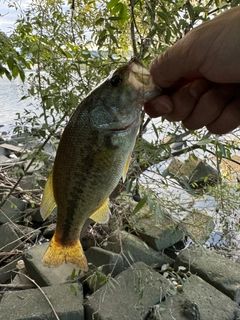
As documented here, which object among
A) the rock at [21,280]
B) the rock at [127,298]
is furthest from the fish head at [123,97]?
the rock at [21,280]

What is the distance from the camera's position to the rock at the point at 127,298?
3.13 metres

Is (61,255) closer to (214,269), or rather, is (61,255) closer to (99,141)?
(99,141)

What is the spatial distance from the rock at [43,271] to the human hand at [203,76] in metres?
2.46

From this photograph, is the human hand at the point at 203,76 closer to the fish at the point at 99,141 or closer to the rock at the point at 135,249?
the fish at the point at 99,141

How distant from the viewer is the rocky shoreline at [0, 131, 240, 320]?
3.17 metres

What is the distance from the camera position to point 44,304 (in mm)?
3201

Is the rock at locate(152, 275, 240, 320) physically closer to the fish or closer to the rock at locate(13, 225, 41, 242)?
the fish

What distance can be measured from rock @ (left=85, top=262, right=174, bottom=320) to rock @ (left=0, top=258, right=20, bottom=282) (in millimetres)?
1503

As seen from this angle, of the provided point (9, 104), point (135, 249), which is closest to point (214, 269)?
point (135, 249)

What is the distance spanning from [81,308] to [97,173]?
191cm

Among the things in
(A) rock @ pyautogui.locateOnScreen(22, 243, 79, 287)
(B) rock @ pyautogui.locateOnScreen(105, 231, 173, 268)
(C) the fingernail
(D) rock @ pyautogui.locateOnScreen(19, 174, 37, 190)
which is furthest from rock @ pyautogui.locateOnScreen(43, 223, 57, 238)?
(C) the fingernail

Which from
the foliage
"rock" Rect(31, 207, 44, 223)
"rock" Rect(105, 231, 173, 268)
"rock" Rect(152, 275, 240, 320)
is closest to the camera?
the foliage

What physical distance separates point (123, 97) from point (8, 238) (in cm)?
361

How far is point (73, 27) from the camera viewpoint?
3930mm
